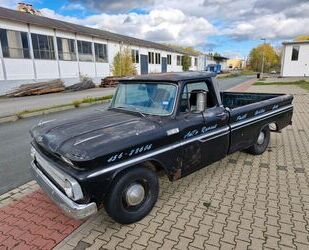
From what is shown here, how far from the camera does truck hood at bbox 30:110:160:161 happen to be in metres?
2.71

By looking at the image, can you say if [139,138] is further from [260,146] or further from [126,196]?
[260,146]

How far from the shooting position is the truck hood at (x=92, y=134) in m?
2.71

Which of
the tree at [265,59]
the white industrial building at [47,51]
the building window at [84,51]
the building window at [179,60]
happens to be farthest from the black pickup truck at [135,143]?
the tree at [265,59]

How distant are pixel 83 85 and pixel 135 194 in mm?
22710

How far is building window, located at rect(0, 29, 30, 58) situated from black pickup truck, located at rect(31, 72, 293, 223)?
1876 centimetres

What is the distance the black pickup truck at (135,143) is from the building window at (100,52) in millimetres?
26344

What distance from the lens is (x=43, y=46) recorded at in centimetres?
2228

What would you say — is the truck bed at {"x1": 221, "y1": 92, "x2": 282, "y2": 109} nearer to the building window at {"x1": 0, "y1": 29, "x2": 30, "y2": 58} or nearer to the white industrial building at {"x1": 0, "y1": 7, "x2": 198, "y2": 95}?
the white industrial building at {"x1": 0, "y1": 7, "x2": 198, "y2": 95}

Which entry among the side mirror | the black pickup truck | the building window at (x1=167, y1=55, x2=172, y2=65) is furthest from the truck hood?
the building window at (x1=167, y1=55, x2=172, y2=65)

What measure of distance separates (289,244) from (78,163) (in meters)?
2.44

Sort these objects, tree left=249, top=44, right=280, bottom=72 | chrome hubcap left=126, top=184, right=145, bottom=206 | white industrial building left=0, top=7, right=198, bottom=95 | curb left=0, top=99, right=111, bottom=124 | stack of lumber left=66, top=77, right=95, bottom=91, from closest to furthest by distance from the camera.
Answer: chrome hubcap left=126, top=184, right=145, bottom=206 < curb left=0, top=99, right=111, bottom=124 < white industrial building left=0, top=7, right=198, bottom=95 < stack of lumber left=66, top=77, right=95, bottom=91 < tree left=249, top=44, right=280, bottom=72

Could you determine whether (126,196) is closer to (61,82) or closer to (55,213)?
(55,213)

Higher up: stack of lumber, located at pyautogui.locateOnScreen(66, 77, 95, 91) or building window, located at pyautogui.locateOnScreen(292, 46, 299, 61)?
building window, located at pyautogui.locateOnScreen(292, 46, 299, 61)

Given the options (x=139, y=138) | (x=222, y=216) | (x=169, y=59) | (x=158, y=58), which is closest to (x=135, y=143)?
(x=139, y=138)
